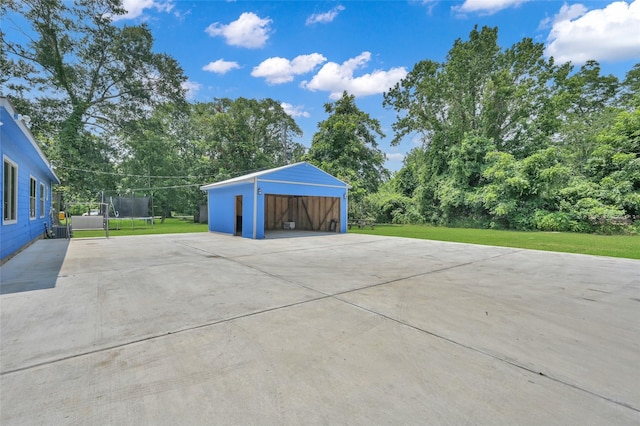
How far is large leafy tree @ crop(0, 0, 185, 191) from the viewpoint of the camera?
52.9 ft

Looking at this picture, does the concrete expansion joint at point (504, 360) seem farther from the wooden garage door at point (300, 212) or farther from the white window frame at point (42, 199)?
the white window frame at point (42, 199)

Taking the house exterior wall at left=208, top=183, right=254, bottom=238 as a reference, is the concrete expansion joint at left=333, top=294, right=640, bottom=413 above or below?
below

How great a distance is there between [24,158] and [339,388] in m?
10.7

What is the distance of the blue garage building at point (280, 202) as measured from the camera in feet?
36.2

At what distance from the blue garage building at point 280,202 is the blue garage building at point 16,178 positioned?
19.2 feet

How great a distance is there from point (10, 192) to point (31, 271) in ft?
9.52

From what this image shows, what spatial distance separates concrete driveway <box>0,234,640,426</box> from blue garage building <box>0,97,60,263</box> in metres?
2.43

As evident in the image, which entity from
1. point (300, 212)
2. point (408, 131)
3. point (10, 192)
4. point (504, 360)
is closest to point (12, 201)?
point (10, 192)

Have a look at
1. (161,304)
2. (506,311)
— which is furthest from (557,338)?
(161,304)

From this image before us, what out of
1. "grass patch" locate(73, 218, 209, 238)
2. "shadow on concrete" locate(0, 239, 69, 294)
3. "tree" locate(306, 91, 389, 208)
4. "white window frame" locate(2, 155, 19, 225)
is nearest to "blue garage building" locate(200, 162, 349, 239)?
"grass patch" locate(73, 218, 209, 238)

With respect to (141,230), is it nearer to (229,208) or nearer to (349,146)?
(229,208)

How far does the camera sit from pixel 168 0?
1378cm

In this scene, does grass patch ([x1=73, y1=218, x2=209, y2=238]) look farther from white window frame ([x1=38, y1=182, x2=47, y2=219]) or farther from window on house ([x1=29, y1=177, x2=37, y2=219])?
window on house ([x1=29, y1=177, x2=37, y2=219])

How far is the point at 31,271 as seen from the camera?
5.36 metres
